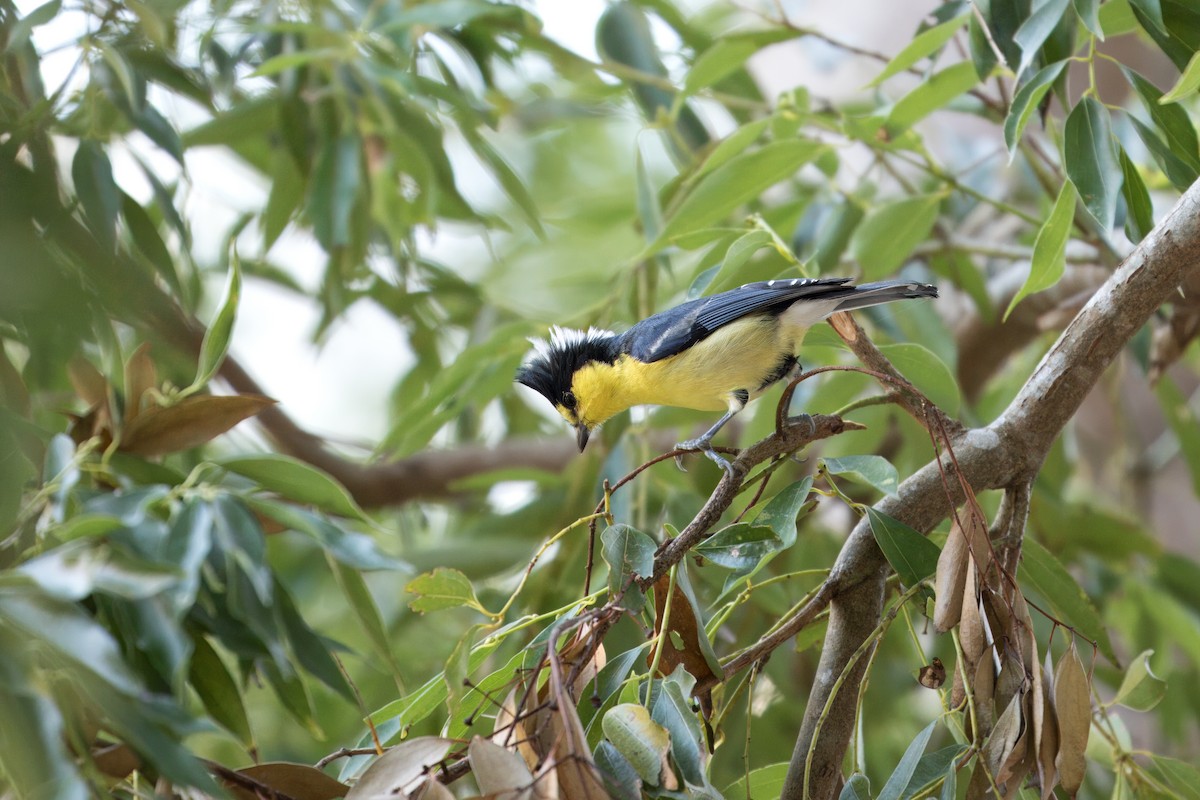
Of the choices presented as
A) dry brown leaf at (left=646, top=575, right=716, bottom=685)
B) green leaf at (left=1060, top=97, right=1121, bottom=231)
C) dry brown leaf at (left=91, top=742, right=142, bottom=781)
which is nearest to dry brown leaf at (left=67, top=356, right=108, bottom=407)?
dry brown leaf at (left=91, top=742, right=142, bottom=781)

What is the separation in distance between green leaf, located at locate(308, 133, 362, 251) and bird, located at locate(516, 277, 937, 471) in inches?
18.3

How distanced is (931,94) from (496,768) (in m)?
1.34

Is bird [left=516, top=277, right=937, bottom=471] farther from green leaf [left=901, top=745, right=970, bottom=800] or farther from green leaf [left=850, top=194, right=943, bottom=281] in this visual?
green leaf [left=901, top=745, right=970, bottom=800]

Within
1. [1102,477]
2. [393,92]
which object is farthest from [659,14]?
[1102,477]

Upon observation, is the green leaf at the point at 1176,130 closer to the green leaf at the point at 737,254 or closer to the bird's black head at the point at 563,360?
the green leaf at the point at 737,254

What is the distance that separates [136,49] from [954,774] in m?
1.77

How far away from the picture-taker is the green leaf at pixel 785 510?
118cm

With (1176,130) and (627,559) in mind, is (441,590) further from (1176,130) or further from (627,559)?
(1176,130)

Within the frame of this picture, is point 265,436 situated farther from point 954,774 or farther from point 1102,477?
point 1102,477

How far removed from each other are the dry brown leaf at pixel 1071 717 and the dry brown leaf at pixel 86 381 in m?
1.26

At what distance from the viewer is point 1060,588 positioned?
4.98 ft

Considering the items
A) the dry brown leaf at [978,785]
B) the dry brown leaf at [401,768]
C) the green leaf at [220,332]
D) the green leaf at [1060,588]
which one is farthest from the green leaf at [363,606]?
the green leaf at [1060,588]

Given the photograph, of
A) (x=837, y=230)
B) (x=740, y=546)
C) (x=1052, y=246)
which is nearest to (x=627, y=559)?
(x=740, y=546)

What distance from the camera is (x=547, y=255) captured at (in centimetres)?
337
